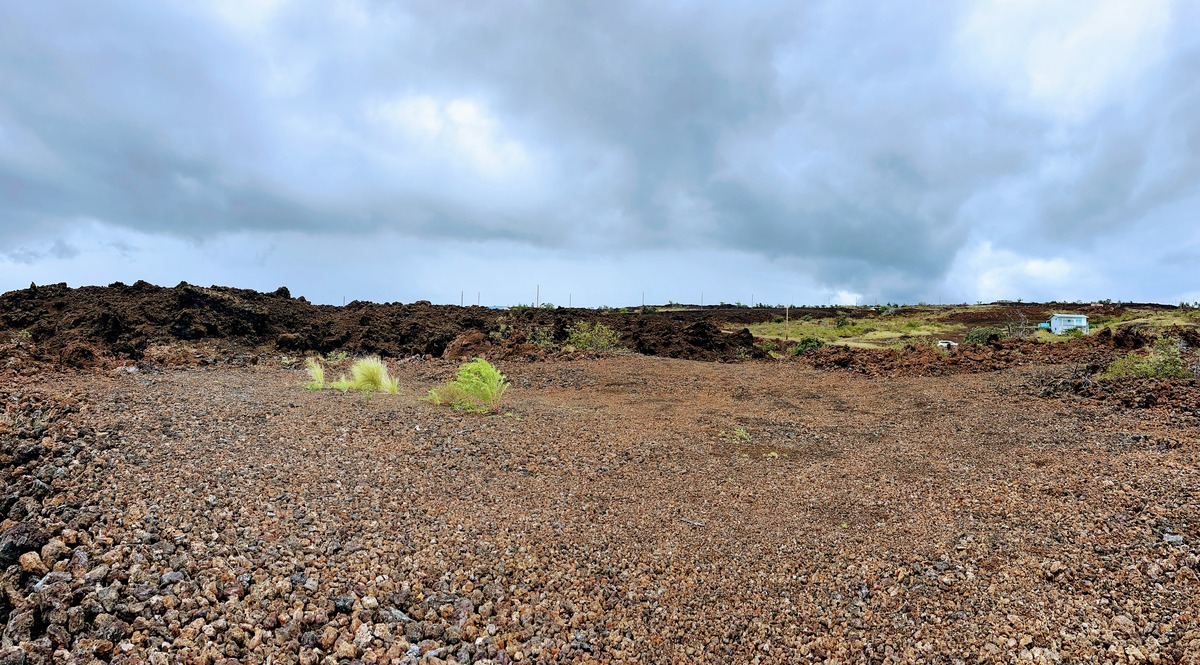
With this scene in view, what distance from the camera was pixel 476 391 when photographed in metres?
7.91

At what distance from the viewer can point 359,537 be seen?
347 cm

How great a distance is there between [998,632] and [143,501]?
4.66m

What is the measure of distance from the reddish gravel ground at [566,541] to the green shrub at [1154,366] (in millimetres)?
2900

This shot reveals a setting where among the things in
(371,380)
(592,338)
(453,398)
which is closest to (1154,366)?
(453,398)

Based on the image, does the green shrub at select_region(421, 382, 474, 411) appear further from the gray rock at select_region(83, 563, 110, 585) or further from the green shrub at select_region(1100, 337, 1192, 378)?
the green shrub at select_region(1100, 337, 1192, 378)

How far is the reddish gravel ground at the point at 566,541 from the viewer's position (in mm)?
2656

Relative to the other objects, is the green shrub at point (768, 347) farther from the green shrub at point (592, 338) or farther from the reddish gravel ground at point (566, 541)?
the reddish gravel ground at point (566, 541)

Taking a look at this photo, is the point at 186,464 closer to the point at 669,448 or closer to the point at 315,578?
the point at 315,578

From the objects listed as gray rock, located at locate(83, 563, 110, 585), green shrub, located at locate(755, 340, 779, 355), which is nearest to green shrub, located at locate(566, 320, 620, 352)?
green shrub, located at locate(755, 340, 779, 355)

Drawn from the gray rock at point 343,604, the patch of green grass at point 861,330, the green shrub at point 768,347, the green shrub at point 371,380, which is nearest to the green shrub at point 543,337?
the green shrub at point 768,347

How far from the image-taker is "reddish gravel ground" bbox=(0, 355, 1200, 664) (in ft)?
8.71

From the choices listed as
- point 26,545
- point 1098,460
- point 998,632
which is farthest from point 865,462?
point 26,545

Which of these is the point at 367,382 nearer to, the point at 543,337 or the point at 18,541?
the point at 18,541

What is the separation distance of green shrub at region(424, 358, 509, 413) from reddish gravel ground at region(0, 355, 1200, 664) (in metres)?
0.97
